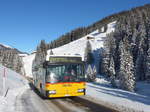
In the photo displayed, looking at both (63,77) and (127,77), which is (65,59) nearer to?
(63,77)

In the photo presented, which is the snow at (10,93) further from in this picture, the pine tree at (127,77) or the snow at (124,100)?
the pine tree at (127,77)

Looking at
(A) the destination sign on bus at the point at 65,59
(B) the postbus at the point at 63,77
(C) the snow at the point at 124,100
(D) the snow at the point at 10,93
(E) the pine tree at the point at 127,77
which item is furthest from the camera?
(E) the pine tree at the point at 127,77

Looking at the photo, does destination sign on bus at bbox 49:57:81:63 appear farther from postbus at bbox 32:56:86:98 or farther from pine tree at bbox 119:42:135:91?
pine tree at bbox 119:42:135:91

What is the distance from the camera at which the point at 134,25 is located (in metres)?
92.6

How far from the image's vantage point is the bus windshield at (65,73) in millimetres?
15375

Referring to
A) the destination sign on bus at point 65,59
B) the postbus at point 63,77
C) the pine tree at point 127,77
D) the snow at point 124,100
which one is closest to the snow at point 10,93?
→ the postbus at point 63,77

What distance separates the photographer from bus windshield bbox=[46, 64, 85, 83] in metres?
15.4

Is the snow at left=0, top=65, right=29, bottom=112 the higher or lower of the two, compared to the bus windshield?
lower

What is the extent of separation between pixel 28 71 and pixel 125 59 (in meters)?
104

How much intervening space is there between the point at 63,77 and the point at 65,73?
34 cm

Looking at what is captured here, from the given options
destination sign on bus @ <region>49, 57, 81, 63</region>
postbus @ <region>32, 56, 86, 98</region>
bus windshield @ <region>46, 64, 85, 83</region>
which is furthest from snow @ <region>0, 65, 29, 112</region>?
destination sign on bus @ <region>49, 57, 81, 63</region>

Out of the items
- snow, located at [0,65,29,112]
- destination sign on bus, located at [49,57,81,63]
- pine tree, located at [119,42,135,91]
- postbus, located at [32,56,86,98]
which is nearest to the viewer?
snow, located at [0,65,29,112]

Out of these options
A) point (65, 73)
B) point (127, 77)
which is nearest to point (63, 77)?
point (65, 73)

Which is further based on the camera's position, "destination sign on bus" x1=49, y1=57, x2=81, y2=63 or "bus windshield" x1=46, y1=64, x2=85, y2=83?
"destination sign on bus" x1=49, y1=57, x2=81, y2=63
